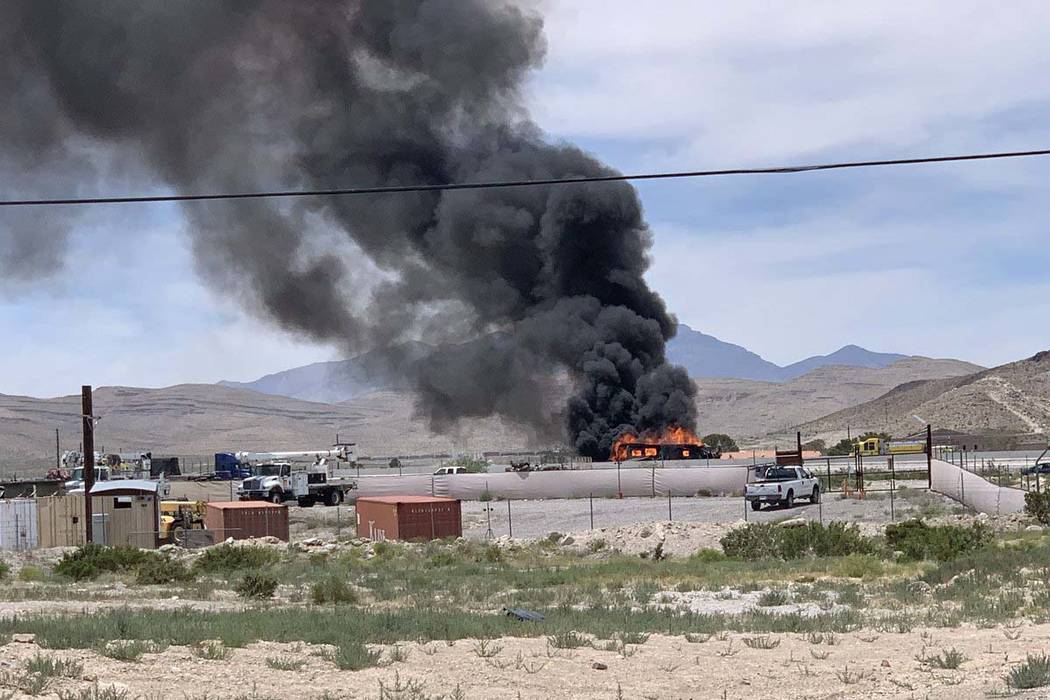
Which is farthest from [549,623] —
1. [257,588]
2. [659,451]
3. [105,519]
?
[659,451]

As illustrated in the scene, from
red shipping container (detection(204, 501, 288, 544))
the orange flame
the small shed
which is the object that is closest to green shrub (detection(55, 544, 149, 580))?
the small shed

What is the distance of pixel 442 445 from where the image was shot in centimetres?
18912

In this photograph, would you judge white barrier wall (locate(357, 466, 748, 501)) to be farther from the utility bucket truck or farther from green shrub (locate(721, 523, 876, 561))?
green shrub (locate(721, 523, 876, 561))

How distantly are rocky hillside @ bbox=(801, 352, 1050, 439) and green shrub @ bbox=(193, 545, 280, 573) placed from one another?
104 m

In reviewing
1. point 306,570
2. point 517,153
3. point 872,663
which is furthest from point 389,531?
point 517,153

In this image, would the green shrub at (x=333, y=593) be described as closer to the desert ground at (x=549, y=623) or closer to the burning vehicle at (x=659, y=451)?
the desert ground at (x=549, y=623)

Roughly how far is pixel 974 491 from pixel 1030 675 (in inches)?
1251

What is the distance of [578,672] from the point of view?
44.8 ft

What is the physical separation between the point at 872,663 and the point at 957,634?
256cm

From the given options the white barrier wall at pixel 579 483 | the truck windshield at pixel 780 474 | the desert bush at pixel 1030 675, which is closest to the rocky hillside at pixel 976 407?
the white barrier wall at pixel 579 483

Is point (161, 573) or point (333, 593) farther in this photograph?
point (161, 573)

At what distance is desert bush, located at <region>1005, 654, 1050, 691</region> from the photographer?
11.6 meters

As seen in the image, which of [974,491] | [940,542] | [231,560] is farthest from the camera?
[974,491]

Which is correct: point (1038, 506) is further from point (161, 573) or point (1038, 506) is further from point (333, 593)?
point (161, 573)
